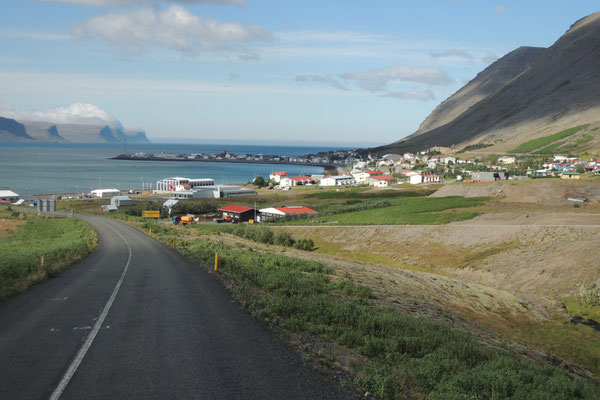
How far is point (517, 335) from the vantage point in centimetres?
2303

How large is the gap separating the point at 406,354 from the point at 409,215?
198 ft

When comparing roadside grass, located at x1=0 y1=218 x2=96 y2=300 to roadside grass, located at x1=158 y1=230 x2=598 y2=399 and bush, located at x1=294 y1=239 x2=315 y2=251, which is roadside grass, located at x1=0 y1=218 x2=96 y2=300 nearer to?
roadside grass, located at x1=158 y1=230 x2=598 y2=399

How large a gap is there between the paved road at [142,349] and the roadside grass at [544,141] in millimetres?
191598

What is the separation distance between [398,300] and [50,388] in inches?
688

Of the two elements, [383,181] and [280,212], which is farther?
[383,181]

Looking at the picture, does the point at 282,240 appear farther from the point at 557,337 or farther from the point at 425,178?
the point at 425,178

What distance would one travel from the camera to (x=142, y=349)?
1175 centimetres

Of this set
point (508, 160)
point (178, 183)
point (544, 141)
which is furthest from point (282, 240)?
point (544, 141)

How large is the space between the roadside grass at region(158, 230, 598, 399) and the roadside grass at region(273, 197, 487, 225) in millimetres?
46541

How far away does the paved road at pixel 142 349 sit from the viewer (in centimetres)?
943

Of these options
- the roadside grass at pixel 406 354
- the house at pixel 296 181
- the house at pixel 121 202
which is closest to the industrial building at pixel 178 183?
the house at pixel 296 181

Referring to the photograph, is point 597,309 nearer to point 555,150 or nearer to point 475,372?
point 475,372

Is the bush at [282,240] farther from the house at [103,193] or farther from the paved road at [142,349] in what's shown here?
the house at [103,193]

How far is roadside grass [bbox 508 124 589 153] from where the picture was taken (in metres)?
182
